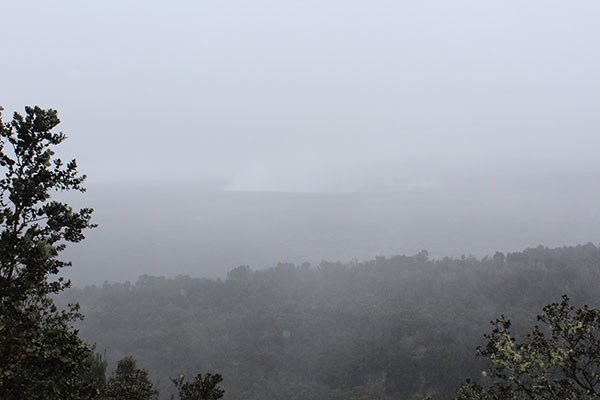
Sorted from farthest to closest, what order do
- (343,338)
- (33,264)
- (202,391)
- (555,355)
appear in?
(343,338) → (202,391) → (555,355) → (33,264)

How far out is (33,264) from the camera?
32.3 feet

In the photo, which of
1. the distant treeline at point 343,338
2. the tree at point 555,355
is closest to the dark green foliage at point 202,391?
the tree at point 555,355

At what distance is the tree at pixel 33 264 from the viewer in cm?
891

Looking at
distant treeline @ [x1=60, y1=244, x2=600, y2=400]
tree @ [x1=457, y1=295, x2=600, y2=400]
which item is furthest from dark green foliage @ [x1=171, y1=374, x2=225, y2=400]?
distant treeline @ [x1=60, y1=244, x2=600, y2=400]

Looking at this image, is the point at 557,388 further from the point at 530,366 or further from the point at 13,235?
the point at 13,235

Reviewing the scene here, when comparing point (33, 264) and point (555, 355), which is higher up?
point (33, 264)

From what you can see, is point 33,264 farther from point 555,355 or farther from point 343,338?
point 343,338

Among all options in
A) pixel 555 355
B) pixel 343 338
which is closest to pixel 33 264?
pixel 555 355

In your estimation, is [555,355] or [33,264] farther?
[555,355]

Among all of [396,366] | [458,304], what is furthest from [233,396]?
[458,304]

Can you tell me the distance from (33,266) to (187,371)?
152560 millimetres

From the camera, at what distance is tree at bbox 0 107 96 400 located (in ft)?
29.2

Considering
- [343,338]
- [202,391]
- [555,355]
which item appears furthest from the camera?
[343,338]

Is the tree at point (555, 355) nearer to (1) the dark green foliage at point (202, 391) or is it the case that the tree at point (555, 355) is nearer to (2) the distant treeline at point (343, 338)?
(1) the dark green foliage at point (202, 391)
